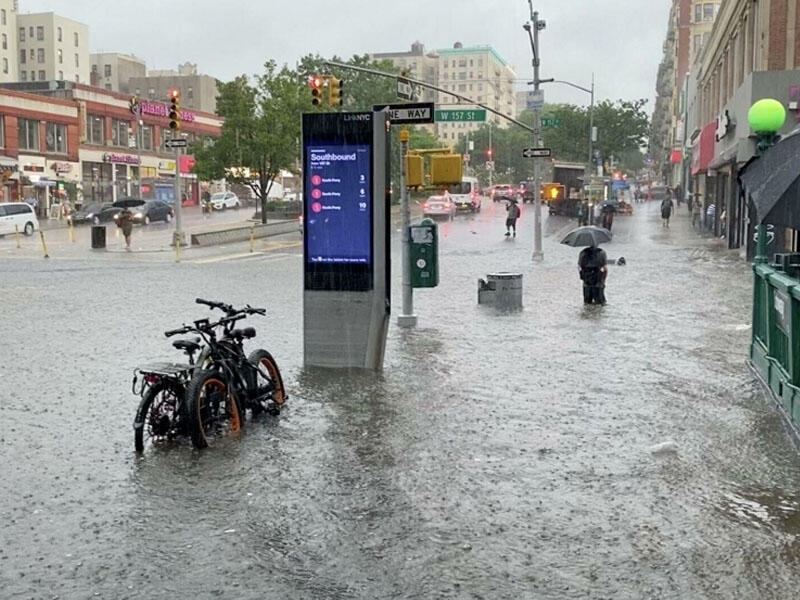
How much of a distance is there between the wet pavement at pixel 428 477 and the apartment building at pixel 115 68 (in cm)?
14066

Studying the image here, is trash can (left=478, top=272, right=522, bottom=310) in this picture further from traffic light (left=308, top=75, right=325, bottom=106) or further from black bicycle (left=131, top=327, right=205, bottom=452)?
traffic light (left=308, top=75, right=325, bottom=106)

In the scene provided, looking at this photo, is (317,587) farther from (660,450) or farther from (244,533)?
(660,450)

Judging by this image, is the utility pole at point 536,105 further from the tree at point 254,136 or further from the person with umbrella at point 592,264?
the tree at point 254,136

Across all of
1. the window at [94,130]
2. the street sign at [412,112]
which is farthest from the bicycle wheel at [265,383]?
the window at [94,130]

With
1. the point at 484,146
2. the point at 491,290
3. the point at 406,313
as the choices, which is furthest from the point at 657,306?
the point at 484,146

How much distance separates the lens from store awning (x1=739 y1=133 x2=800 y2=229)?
28.7ft

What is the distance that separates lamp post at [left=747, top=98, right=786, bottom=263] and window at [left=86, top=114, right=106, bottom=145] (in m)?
73.1

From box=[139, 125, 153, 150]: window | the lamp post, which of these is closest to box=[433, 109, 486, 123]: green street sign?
the lamp post

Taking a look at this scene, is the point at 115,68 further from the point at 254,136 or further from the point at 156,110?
the point at 254,136

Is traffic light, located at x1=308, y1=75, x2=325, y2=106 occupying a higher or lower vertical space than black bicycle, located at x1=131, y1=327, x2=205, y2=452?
higher

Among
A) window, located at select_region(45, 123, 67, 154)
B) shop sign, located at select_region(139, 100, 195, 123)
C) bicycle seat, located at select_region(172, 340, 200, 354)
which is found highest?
shop sign, located at select_region(139, 100, 195, 123)

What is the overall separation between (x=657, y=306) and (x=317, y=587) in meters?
14.3

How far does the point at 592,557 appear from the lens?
5.83 m

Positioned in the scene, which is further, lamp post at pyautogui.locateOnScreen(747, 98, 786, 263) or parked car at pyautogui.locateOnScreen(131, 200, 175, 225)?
parked car at pyautogui.locateOnScreen(131, 200, 175, 225)
